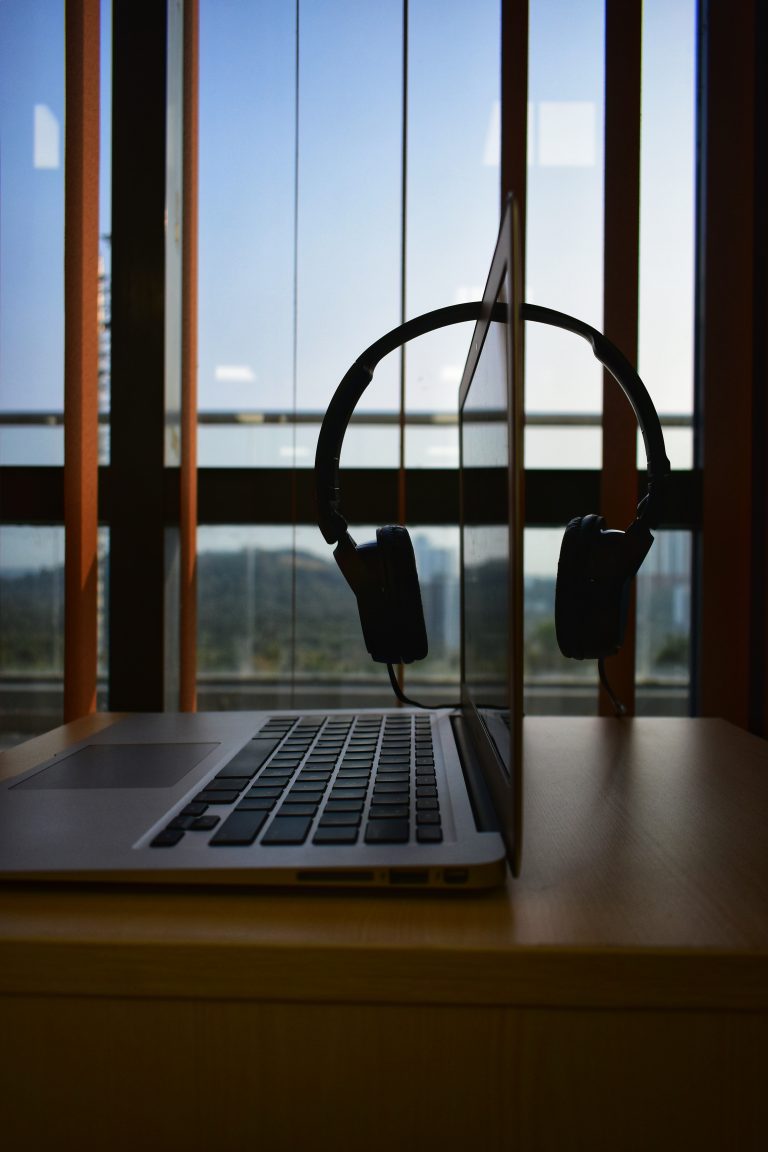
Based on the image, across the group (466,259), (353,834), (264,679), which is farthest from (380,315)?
(353,834)

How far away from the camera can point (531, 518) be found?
4.09 ft

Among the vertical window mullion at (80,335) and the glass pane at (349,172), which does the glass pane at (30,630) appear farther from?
the glass pane at (349,172)

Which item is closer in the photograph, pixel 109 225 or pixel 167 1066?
pixel 167 1066

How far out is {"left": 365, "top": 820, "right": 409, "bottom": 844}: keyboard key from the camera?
0.39 metres

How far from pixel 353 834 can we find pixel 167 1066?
0.46ft

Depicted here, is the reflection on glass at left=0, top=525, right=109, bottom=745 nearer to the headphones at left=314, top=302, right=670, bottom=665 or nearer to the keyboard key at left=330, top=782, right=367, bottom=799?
the headphones at left=314, top=302, right=670, bottom=665

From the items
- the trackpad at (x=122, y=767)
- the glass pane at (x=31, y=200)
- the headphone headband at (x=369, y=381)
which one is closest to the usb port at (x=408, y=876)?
the trackpad at (x=122, y=767)

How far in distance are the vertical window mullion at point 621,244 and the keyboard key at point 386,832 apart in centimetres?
89

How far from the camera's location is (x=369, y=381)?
68 cm

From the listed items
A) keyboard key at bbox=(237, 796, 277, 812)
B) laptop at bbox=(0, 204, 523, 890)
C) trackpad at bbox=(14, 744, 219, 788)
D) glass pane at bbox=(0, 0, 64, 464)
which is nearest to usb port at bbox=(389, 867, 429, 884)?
laptop at bbox=(0, 204, 523, 890)

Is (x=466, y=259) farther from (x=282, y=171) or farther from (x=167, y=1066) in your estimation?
(x=167, y=1066)

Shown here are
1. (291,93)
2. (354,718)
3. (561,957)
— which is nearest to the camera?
(561,957)

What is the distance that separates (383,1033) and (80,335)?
1179 millimetres

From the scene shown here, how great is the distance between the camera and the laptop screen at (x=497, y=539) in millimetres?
351
